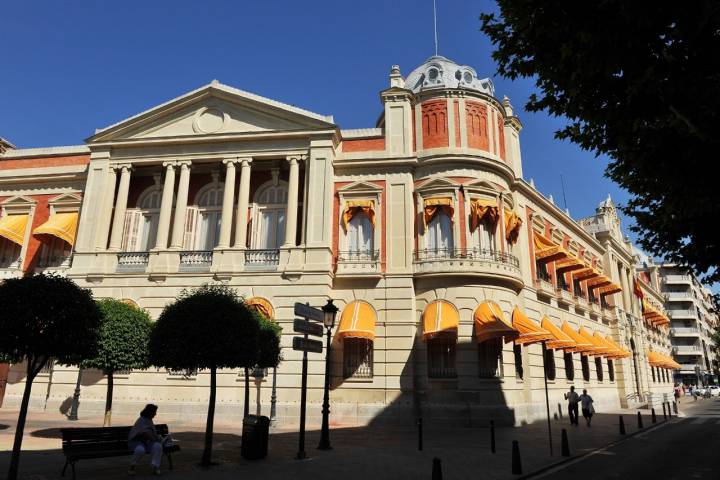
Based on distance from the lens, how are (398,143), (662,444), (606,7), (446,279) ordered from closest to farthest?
(606,7) < (662,444) < (446,279) < (398,143)

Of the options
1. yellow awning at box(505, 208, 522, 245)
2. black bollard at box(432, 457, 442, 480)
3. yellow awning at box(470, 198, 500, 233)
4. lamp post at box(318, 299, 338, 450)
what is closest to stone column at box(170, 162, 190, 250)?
lamp post at box(318, 299, 338, 450)

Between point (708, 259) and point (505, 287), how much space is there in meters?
13.3

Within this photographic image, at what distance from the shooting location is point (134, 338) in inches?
696

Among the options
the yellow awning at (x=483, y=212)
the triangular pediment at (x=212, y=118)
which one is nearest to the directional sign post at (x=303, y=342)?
the yellow awning at (x=483, y=212)

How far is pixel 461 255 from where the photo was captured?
2384 centimetres

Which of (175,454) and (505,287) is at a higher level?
(505,287)

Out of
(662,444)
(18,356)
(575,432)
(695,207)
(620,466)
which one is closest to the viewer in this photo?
(695,207)

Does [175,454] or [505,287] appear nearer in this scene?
[175,454]

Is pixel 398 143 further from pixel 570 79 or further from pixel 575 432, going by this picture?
pixel 570 79

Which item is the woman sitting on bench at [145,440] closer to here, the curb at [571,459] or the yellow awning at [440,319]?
the curb at [571,459]

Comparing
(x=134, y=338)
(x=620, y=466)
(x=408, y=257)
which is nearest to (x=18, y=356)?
(x=134, y=338)

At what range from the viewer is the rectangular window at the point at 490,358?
22.8 m

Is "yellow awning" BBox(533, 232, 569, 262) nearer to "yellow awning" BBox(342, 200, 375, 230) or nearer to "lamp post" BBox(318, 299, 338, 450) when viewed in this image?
"yellow awning" BBox(342, 200, 375, 230)

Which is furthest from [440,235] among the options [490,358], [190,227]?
[190,227]
